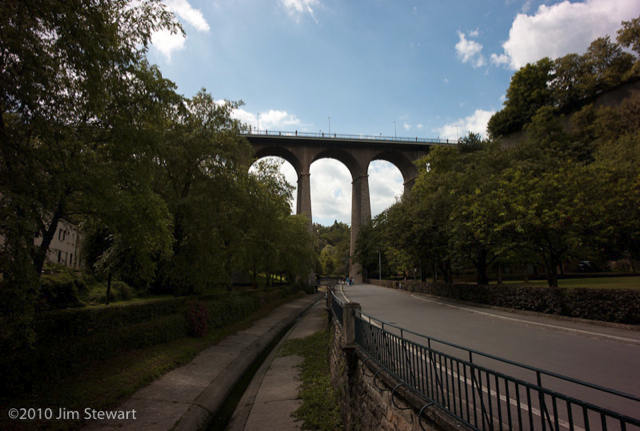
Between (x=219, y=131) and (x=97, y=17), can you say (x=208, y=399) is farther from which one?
(x=219, y=131)

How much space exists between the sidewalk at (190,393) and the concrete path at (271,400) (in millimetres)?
731

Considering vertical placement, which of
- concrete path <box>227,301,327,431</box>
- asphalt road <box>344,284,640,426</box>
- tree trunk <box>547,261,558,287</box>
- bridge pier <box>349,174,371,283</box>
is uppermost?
bridge pier <box>349,174,371,283</box>

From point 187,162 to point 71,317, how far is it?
8.53 m

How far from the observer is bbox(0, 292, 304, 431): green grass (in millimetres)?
6738

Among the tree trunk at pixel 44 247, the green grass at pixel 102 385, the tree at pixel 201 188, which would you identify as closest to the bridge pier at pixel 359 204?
the tree at pixel 201 188

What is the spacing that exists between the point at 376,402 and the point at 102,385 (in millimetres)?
7056

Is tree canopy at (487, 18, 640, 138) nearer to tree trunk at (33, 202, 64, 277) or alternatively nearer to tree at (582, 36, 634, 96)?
tree at (582, 36, 634, 96)

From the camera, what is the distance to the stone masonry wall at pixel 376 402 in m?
3.80

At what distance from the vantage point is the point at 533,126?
1858 inches

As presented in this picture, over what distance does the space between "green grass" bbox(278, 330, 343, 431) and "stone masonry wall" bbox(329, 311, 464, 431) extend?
513 millimetres

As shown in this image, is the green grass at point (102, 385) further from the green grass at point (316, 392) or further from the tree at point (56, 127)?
the green grass at point (316, 392)

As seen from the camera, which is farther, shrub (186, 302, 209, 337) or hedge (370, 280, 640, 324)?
shrub (186, 302, 209, 337)

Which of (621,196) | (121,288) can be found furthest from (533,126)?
(121,288)

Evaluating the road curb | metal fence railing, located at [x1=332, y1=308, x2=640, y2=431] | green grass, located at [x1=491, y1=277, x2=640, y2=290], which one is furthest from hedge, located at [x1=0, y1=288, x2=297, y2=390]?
green grass, located at [x1=491, y1=277, x2=640, y2=290]
